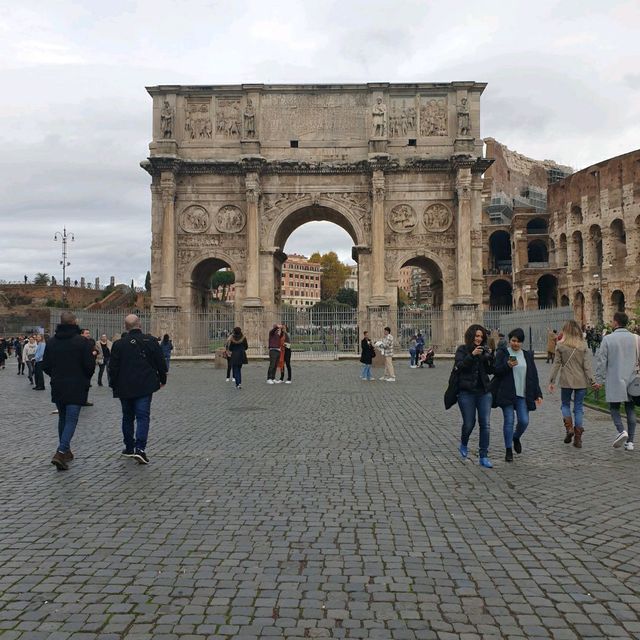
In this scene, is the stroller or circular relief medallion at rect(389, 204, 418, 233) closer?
the stroller

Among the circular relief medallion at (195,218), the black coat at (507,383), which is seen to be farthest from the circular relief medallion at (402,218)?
the black coat at (507,383)

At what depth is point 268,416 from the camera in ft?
35.5

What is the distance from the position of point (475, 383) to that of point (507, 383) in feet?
1.92

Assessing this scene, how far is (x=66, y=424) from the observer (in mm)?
6949

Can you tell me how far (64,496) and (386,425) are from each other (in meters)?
5.24

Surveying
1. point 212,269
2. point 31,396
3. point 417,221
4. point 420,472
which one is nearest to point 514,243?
point 417,221

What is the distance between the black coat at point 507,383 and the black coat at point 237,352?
31.0 ft

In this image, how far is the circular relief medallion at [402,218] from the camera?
30109mm

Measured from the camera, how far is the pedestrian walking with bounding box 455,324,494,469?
7.01m

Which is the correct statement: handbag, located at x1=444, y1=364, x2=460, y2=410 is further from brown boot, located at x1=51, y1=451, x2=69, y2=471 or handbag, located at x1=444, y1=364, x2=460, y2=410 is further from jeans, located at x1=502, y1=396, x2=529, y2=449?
brown boot, located at x1=51, y1=451, x2=69, y2=471

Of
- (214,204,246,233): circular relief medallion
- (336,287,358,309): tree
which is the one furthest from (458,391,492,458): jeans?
(336,287,358,309): tree

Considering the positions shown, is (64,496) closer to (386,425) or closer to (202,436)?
(202,436)

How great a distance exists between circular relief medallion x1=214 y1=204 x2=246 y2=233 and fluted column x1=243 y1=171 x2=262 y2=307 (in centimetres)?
116

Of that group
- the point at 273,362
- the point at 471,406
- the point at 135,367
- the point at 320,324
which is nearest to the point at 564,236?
the point at 320,324
